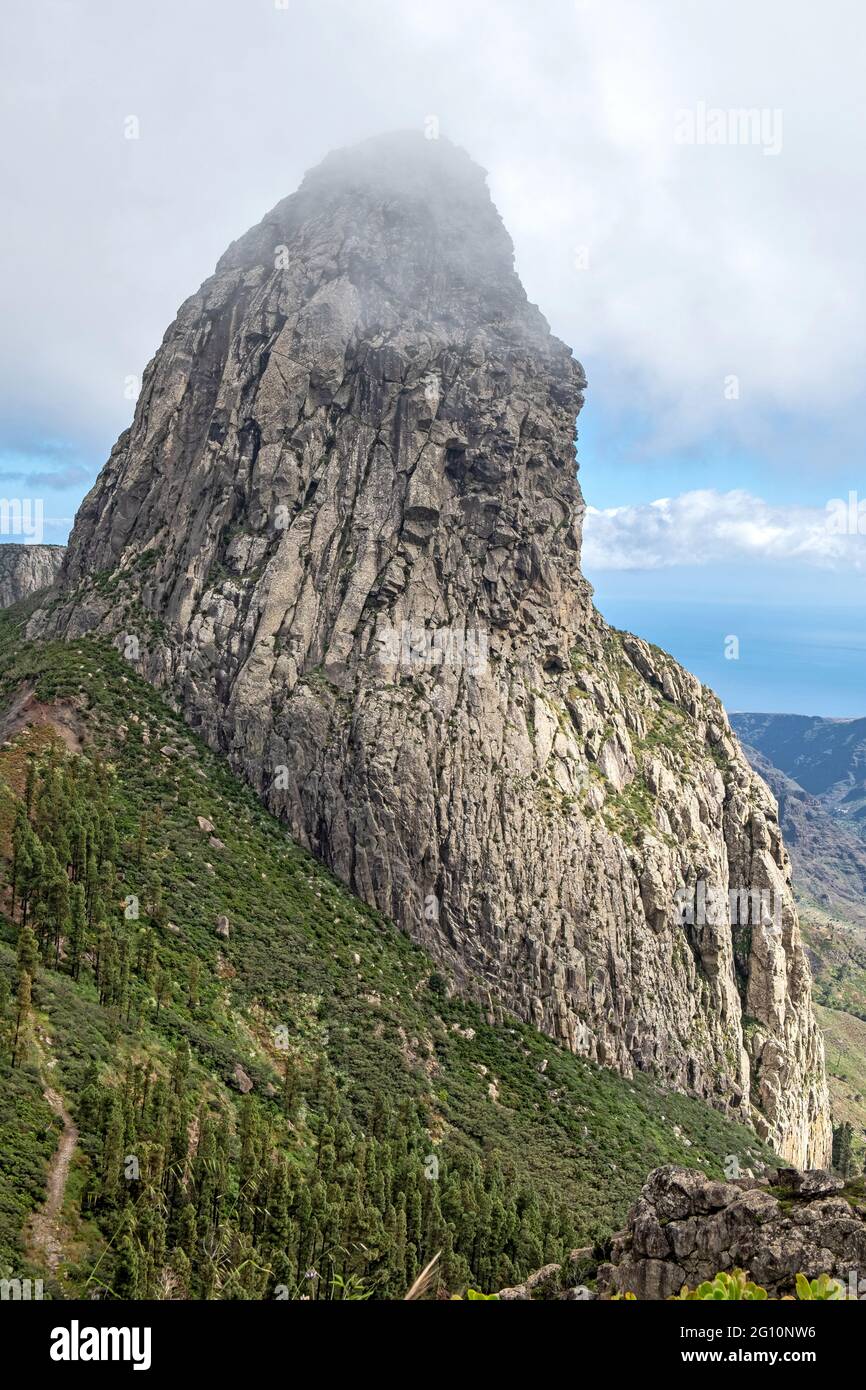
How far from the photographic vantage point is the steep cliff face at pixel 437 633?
106m

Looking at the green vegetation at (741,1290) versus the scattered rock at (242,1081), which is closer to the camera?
the green vegetation at (741,1290)

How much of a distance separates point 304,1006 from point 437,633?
5160 cm

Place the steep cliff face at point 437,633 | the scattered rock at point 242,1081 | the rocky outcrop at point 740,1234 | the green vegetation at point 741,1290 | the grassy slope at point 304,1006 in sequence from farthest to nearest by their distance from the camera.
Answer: the steep cliff face at point 437,633 < the grassy slope at point 304,1006 < the scattered rock at point 242,1081 < the rocky outcrop at point 740,1234 < the green vegetation at point 741,1290

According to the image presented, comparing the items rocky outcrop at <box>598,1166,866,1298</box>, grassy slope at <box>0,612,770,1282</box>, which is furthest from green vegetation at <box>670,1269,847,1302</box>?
grassy slope at <box>0,612,770,1282</box>

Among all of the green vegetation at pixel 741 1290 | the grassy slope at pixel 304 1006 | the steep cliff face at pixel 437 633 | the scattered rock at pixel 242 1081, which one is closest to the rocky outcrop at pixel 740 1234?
the green vegetation at pixel 741 1290

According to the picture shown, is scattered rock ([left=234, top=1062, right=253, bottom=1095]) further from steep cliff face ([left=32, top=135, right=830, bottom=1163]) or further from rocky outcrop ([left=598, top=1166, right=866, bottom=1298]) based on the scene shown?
steep cliff face ([left=32, top=135, right=830, bottom=1163])

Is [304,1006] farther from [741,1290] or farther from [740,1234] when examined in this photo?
[741,1290]

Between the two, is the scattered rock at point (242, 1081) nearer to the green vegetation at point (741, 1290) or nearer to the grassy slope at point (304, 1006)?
the grassy slope at point (304, 1006)

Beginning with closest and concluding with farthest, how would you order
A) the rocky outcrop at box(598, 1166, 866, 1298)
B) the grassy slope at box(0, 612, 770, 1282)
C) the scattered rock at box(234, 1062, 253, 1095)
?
1. the rocky outcrop at box(598, 1166, 866, 1298)
2. the scattered rock at box(234, 1062, 253, 1095)
3. the grassy slope at box(0, 612, 770, 1282)

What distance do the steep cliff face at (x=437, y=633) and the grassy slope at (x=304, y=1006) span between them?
16.9 feet

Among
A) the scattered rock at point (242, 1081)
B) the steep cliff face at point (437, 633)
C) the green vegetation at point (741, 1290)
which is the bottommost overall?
the scattered rock at point (242, 1081)

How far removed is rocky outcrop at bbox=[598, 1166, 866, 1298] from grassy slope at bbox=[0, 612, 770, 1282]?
31403mm

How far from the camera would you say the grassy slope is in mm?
71000

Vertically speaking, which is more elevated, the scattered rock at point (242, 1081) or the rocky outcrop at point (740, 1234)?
the rocky outcrop at point (740, 1234)
